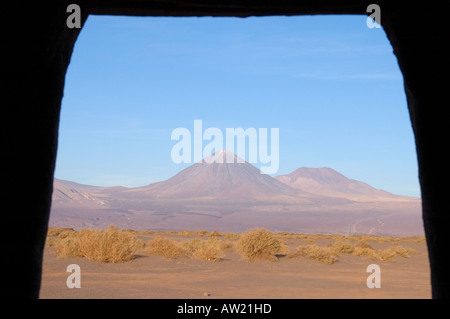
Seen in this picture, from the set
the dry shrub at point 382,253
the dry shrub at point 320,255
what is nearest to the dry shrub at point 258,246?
the dry shrub at point 320,255

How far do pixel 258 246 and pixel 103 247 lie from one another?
589cm

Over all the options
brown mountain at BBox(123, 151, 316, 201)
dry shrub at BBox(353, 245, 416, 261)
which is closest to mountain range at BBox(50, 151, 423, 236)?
brown mountain at BBox(123, 151, 316, 201)

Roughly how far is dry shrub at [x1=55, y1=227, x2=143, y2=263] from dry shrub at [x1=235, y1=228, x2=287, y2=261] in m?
4.28

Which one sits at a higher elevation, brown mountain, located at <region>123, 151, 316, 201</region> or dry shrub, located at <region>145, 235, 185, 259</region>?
brown mountain, located at <region>123, 151, 316, 201</region>

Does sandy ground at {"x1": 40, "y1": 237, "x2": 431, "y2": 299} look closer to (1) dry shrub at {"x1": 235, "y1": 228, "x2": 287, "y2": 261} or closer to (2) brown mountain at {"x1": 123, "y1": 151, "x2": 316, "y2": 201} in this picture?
(1) dry shrub at {"x1": 235, "y1": 228, "x2": 287, "y2": 261}

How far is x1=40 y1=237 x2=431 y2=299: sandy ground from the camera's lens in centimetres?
1105

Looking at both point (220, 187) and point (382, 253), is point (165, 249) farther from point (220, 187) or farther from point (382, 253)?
point (220, 187)

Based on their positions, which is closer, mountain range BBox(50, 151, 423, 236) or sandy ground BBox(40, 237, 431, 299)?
sandy ground BBox(40, 237, 431, 299)

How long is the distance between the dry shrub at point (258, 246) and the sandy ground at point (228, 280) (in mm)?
410

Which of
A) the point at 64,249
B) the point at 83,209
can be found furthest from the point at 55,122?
the point at 83,209

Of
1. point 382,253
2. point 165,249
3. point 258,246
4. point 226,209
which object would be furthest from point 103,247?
point 226,209

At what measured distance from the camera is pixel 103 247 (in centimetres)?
1655

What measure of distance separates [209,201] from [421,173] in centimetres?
14411
